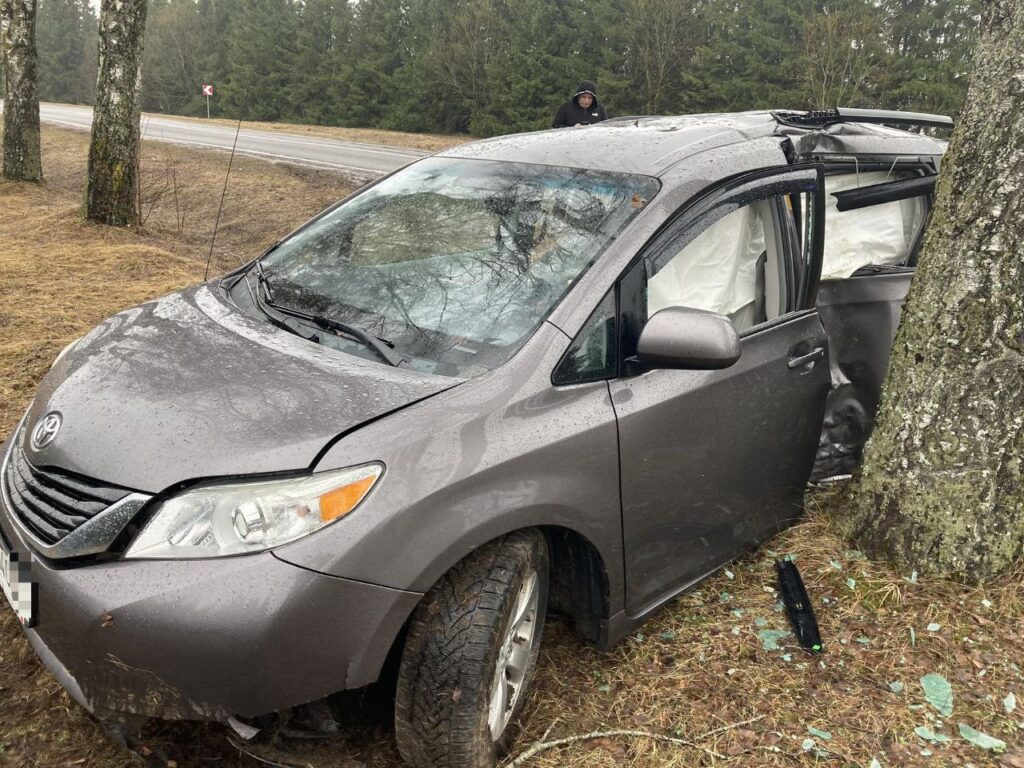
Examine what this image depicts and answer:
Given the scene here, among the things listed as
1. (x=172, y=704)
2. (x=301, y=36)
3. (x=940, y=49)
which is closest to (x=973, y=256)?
(x=172, y=704)

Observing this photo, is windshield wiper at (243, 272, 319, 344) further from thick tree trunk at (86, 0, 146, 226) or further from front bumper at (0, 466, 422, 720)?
thick tree trunk at (86, 0, 146, 226)

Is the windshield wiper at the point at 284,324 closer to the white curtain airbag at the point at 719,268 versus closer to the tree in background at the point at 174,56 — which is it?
the white curtain airbag at the point at 719,268

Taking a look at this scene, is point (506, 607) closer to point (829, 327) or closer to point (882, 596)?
point (882, 596)

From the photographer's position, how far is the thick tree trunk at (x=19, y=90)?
12312mm

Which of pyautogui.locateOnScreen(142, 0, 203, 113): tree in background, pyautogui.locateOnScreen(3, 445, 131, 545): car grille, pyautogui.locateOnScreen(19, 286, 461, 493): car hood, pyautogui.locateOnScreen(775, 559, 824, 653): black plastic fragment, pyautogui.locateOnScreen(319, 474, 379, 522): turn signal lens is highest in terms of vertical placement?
pyautogui.locateOnScreen(142, 0, 203, 113): tree in background

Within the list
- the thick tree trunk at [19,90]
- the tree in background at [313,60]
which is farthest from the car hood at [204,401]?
the tree in background at [313,60]

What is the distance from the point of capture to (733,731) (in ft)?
8.35

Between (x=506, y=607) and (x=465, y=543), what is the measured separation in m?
0.23

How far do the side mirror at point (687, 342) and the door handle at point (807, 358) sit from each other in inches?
30.3

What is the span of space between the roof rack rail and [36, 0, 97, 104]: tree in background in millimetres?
69182

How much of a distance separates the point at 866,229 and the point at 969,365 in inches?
45.4

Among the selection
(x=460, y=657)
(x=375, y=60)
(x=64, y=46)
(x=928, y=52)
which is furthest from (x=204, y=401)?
(x=64, y=46)

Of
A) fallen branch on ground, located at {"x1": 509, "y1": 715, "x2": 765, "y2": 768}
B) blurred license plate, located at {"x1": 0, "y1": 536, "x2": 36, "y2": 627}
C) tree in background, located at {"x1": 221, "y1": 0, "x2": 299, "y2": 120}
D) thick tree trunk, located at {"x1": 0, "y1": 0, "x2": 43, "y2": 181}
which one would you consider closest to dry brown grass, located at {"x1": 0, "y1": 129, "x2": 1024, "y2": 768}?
fallen branch on ground, located at {"x1": 509, "y1": 715, "x2": 765, "y2": 768}

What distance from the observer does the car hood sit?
202cm
